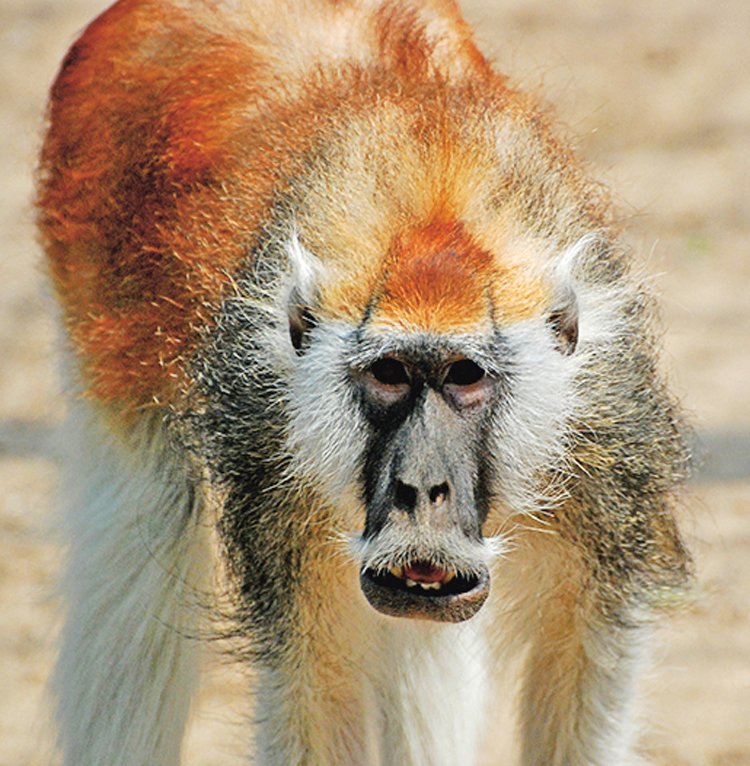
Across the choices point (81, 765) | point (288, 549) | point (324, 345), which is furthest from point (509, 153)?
point (81, 765)

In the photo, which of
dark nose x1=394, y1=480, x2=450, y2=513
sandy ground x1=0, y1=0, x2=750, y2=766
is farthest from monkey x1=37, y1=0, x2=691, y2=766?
sandy ground x1=0, y1=0, x2=750, y2=766

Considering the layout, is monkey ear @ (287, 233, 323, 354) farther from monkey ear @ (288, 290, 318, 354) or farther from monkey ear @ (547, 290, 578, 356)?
monkey ear @ (547, 290, 578, 356)

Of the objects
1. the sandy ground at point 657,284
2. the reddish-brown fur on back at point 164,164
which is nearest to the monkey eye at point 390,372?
the reddish-brown fur on back at point 164,164

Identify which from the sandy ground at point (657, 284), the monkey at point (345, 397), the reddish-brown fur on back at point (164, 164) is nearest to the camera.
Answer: the monkey at point (345, 397)

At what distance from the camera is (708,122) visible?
8.83 metres

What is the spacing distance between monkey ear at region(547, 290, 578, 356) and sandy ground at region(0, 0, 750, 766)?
52cm

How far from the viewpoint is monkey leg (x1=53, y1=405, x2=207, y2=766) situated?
443cm

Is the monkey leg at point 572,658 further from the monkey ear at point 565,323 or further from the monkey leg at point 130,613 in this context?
the monkey leg at point 130,613

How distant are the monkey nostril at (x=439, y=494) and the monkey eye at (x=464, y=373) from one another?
29 cm

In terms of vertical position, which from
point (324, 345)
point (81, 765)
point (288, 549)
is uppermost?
point (324, 345)

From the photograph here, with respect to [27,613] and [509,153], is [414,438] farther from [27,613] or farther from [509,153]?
[27,613]

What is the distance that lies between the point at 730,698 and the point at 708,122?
439cm

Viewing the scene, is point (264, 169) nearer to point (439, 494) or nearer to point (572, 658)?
point (439, 494)

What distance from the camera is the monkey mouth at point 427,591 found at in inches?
137
